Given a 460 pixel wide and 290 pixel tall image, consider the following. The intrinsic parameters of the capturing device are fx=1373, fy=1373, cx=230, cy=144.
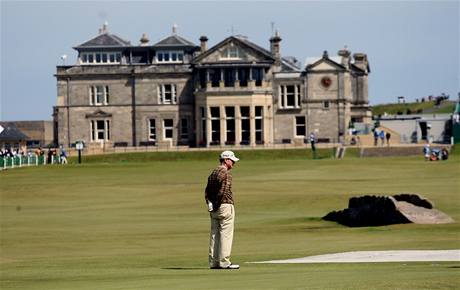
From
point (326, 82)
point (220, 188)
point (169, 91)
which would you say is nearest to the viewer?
point (220, 188)

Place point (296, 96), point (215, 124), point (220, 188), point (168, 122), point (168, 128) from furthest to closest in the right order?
point (168, 122) < point (168, 128) < point (296, 96) < point (215, 124) < point (220, 188)

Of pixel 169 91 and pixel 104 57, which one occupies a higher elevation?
pixel 104 57

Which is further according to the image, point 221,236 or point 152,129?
point 152,129

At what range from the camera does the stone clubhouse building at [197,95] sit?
396 feet

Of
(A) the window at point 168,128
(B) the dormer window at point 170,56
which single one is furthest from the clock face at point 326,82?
(A) the window at point 168,128

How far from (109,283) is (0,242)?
15.5m

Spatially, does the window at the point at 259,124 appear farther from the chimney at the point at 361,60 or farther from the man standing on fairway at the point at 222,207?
the man standing on fairway at the point at 222,207

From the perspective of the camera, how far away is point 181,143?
123875 millimetres

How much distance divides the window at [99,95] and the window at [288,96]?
15904 mm

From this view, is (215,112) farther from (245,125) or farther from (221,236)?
(221,236)

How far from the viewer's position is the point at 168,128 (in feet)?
409

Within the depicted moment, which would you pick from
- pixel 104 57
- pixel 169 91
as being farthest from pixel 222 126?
pixel 104 57

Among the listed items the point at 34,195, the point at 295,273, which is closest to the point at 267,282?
the point at 295,273

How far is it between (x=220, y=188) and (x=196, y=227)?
16.9 m
